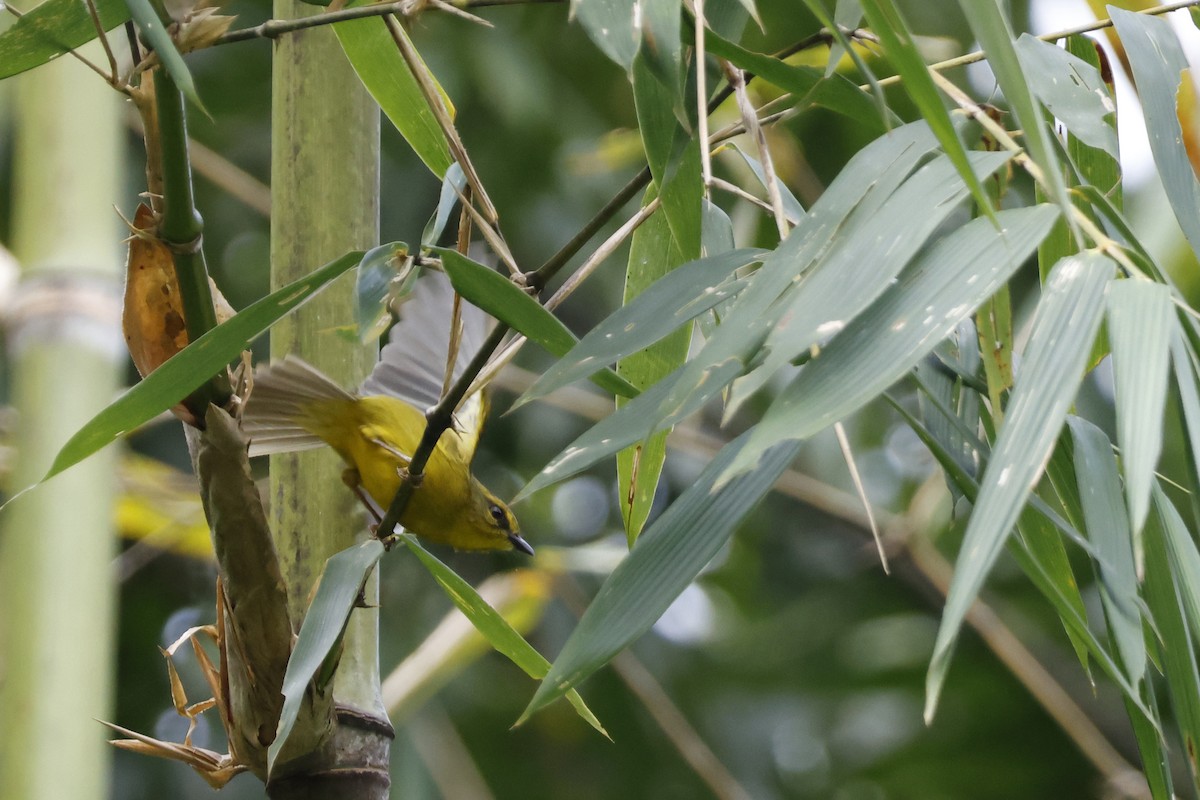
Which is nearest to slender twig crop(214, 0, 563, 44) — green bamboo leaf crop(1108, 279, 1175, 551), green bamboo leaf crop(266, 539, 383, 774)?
green bamboo leaf crop(266, 539, 383, 774)

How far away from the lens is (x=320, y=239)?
1106 mm

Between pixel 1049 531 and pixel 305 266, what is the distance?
644mm

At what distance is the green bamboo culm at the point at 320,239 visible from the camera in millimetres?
1107

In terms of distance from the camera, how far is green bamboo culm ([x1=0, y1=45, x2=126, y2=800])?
118 cm

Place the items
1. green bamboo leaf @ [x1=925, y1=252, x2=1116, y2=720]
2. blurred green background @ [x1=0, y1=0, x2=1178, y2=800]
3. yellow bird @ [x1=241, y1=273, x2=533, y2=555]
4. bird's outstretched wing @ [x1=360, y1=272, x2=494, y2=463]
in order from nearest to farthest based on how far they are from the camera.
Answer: green bamboo leaf @ [x1=925, y1=252, x2=1116, y2=720], yellow bird @ [x1=241, y1=273, x2=533, y2=555], bird's outstretched wing @ [x1=360, y1=272, x2=494, y2=463], blurred green background @ [x1=0, y1=0, x2=1178, y2=800]

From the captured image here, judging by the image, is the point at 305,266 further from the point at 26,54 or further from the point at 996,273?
the point at 996,273

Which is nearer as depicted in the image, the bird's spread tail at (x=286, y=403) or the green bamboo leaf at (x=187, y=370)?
the green bamboo leaf at (x=187, y=370)

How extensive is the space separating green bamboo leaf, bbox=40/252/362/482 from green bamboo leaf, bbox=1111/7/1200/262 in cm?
63

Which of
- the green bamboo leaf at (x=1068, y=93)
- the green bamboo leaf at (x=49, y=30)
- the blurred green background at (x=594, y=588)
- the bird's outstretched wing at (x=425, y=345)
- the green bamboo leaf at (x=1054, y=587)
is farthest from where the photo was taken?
Answer: the blurred green background at (x=594, y=588)

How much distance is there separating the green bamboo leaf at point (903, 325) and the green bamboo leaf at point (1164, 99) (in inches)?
10.2

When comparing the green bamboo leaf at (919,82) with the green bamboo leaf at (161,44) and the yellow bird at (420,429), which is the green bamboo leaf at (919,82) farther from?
the yellow bird at (420,429)

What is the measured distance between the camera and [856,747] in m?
4.08

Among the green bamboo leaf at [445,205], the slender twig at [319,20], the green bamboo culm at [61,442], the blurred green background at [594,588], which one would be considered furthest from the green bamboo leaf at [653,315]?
the blurred green background at [594,588]

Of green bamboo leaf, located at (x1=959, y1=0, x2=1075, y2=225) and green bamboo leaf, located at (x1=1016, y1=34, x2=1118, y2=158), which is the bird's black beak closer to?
green bamboo leaf, located at (x1=1016, y1=34, x2=1118, y2=158)
